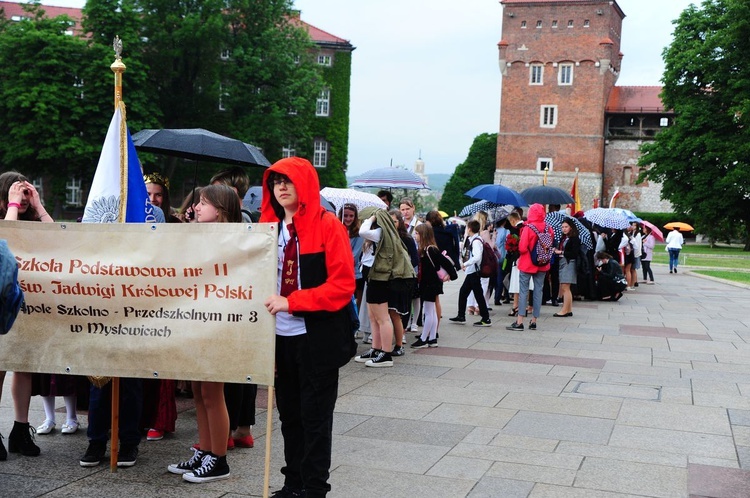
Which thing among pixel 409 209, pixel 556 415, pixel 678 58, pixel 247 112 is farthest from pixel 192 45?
pixel 556 415

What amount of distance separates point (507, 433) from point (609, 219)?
13.5 meters

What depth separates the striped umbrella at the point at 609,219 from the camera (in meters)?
18.8

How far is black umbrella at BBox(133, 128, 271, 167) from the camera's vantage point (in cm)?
791

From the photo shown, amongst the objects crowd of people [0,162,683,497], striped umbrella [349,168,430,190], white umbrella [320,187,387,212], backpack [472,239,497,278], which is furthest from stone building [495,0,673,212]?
crowd of people [0,162,683,497]

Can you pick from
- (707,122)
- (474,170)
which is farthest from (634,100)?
(707,122)

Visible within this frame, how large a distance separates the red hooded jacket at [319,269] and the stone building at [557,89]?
64.2m

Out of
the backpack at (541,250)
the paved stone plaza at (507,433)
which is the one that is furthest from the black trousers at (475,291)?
the paved stone plaza at (507,433)

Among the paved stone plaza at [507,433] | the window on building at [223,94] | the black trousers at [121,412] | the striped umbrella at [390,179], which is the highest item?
the window on building at [223,94]

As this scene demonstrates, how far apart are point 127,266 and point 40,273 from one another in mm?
550

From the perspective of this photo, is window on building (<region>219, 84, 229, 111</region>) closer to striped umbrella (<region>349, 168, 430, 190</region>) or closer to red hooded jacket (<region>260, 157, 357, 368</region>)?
striped umbrella (<region>349, 168, 430, 190</region>)

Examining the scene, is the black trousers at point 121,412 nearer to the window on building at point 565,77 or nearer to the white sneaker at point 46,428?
the white sneaker at point 46,428

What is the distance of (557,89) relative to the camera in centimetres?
6762

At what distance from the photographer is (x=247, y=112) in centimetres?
4588

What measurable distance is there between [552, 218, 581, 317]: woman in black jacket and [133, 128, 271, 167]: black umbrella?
7.80m
